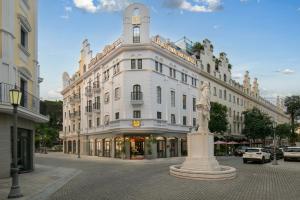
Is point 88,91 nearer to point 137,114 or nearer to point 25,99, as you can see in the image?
point 137,114

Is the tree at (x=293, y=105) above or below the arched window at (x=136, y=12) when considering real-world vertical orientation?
below

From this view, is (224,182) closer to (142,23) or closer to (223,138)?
(142,23)

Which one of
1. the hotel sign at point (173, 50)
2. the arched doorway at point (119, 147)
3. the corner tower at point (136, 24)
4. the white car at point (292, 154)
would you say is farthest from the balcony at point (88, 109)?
the white car at point (292, 154)

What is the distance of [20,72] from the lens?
20359 millimetres

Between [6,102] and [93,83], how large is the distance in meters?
33.4

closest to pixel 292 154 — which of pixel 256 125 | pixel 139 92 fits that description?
pixel 139 92

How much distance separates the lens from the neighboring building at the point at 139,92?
133 ft

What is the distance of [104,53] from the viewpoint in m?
46.9

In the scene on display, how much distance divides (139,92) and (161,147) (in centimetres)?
744

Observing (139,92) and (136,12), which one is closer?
(139,92)

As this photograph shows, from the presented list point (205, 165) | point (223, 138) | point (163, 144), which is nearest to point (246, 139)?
point (223, 138)

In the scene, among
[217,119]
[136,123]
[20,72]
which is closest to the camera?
[20,72]

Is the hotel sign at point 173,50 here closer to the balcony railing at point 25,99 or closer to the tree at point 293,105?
the balcony railing at point 25,99

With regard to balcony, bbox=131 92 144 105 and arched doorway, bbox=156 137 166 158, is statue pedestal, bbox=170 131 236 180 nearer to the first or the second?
balcony, bbox=131 92 144 105
